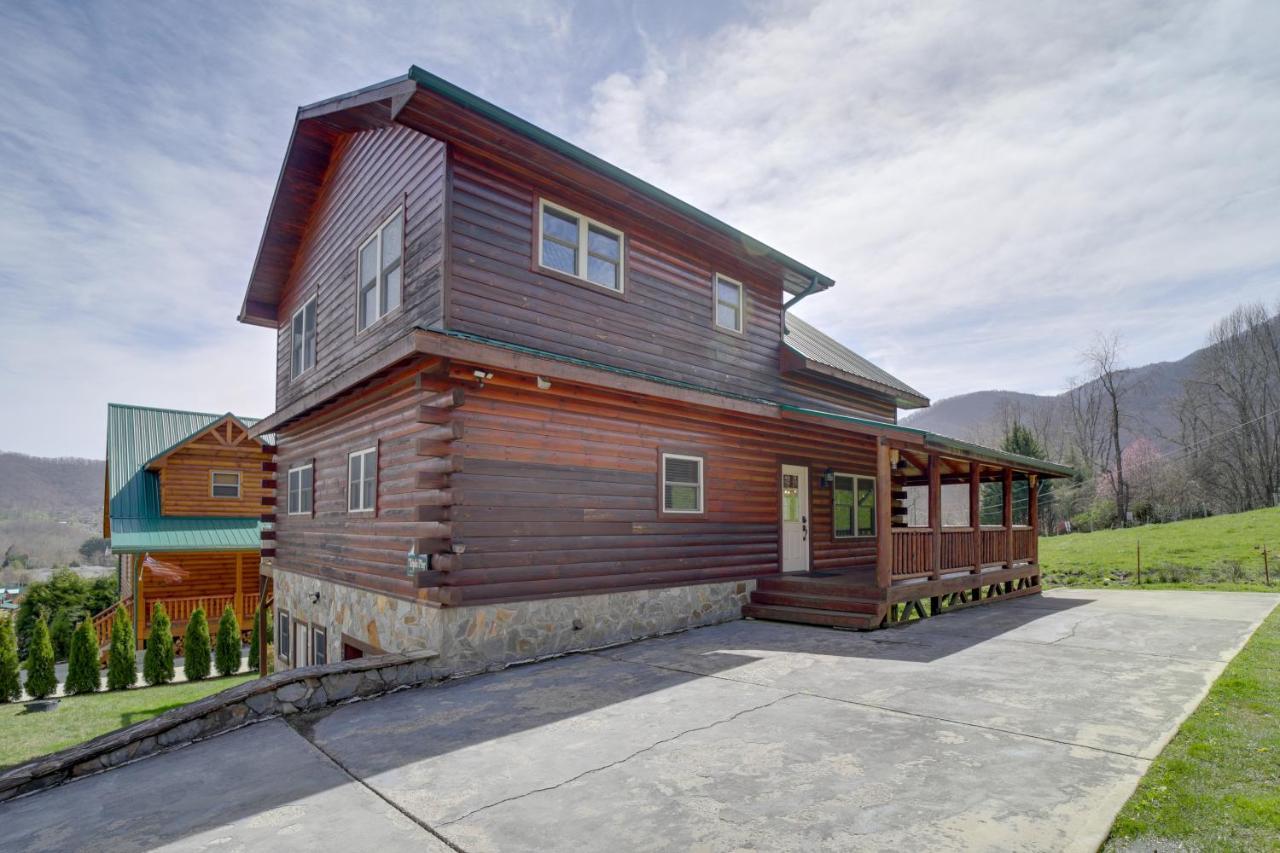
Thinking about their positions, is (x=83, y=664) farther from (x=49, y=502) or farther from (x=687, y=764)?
(x=49, y=502)

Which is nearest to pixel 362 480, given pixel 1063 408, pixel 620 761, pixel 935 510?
pixel 620 761

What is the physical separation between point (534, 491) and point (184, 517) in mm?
18863

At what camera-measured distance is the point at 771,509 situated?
11734 mm

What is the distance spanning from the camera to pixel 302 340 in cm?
1255

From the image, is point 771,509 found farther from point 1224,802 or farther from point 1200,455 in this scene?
point 1200,455

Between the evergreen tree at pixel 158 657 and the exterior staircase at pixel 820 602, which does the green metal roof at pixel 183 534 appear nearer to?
the evergreen tree at pixel 158 657

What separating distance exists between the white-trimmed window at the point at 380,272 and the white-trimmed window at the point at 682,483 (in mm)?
4495

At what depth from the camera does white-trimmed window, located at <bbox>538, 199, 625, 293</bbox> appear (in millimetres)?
8844

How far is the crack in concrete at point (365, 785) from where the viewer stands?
3543mm

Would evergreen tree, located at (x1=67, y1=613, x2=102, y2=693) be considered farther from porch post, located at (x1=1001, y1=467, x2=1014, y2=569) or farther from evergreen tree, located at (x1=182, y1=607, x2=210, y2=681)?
porch post, located at (x1=1001, y1=467, x2=1014, y2=569)

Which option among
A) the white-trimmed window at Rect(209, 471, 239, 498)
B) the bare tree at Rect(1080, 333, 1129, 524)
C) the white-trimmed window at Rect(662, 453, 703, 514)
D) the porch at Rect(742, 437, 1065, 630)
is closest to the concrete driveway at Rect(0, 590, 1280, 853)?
the porch at Rect(742, 437, 1065, 630)

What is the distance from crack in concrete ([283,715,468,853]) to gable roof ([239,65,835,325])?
6294 mm

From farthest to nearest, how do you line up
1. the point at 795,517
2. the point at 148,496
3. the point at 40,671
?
the point at 148,496, the point at 40,671, the point at 795,517

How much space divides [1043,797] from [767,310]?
32.0 feet
